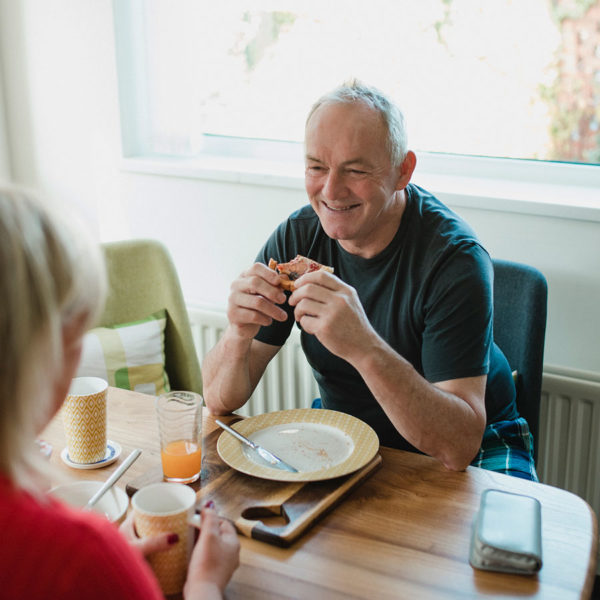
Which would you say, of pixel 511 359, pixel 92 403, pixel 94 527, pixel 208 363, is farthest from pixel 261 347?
pixel 94 527

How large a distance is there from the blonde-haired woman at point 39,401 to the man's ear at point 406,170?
1078 mm

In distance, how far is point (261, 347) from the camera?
1.84m

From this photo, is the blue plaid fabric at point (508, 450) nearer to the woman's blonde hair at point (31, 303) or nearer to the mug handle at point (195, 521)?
the mug handle at point (195, 521)

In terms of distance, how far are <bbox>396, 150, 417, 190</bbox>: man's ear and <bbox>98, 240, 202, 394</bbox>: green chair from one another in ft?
2.91

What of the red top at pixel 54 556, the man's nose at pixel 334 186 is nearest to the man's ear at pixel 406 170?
the man's nose at pixel 334 186

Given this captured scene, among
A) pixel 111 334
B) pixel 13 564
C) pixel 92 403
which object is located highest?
pixel 13 564

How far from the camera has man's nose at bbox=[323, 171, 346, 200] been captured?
1.73 m

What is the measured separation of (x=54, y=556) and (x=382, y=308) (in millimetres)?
1120

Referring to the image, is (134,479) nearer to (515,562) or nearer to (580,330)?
(515,562)

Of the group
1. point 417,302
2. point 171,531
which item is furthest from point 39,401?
point 417,302

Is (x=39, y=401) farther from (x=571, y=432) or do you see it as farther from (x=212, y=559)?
(x=571, y=432)

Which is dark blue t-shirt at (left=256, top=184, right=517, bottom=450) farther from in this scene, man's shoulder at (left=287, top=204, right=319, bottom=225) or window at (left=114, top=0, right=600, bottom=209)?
window at (left=114, top=0, right=600, bottom=209)

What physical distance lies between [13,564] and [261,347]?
3.68 ft

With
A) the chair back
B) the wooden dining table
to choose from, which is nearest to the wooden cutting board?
the wooden dining table
